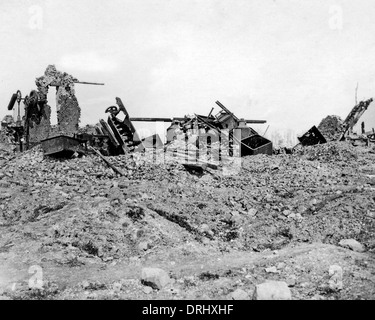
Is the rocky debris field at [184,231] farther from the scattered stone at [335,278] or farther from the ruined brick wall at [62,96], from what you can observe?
the ruined brick wall at [62,96]

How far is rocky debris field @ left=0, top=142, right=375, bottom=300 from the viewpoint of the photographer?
447 centimetres

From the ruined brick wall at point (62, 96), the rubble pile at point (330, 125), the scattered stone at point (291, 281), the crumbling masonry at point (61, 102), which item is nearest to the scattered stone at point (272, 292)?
the scattered stone at point (291, 281)

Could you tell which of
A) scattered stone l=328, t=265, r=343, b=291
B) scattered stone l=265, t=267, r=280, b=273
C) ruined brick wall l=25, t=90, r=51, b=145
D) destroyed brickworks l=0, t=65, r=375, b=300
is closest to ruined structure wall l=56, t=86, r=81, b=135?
ruined brick wall l=25, t=90, r=51, b=145

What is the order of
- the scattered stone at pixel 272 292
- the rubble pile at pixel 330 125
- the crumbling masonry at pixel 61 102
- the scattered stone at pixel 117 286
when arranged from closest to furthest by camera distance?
the scattered stone at pixel 272 292
the scattered stone at pixel 117 286
the crumbling masonry at pixel 61 102
the rubble pile at pixel 330 125

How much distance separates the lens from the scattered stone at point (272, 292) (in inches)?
155

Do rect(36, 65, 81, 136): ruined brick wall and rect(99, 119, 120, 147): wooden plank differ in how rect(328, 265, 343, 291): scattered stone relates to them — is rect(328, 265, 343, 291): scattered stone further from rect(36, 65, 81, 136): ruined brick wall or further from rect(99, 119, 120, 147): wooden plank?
rect(36, 65, 81, 136): ruined brick wall

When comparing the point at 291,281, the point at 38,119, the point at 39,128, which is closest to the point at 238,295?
the point at 291,281

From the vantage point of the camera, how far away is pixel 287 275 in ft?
14.9

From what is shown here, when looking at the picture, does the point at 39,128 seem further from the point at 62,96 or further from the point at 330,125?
the point at 330,125

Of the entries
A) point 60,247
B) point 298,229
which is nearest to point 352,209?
point 298,229

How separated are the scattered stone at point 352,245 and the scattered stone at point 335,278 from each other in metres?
1.09
